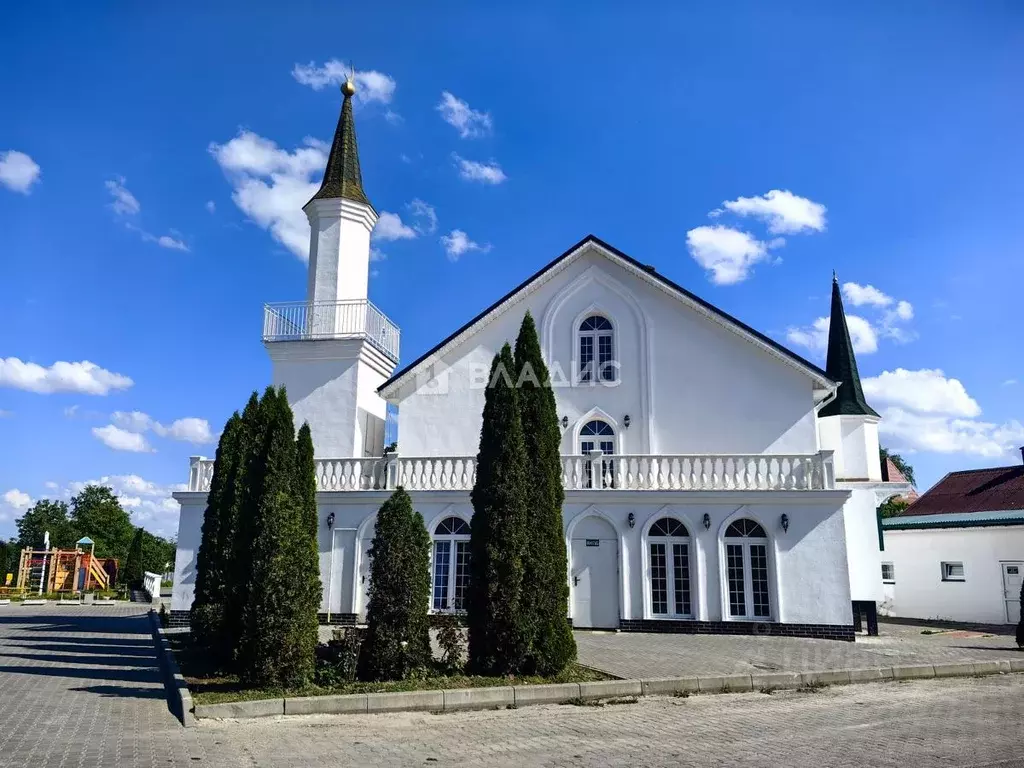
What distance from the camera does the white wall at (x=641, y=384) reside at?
69.1 ft

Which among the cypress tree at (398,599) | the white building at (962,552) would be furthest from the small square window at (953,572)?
the cypress tree at (398,599)

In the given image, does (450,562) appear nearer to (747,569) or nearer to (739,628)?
(739,628)

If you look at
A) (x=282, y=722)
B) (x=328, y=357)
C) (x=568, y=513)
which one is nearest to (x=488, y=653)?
(x=282, y=722)

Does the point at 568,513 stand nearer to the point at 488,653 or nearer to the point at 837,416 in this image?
the point at 488,653

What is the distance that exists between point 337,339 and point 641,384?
30.3 ft

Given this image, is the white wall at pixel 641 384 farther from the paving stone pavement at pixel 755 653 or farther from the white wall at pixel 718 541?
the paving stone pavement at pixel 755 653

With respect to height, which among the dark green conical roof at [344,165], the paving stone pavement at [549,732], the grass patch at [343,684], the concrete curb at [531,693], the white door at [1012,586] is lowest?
the paving stone pavement at [549,732]

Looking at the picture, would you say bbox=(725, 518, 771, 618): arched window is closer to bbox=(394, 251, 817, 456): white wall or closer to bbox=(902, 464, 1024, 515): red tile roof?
bbox=(394, 251, 817, 456): white wall

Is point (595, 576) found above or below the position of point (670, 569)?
below

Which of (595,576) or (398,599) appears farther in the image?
(595,576)

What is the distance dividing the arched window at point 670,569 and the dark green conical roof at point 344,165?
14354mm

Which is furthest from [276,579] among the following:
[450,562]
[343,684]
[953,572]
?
[953,572]

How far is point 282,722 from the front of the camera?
9.57 metres

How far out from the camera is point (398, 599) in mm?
11969
